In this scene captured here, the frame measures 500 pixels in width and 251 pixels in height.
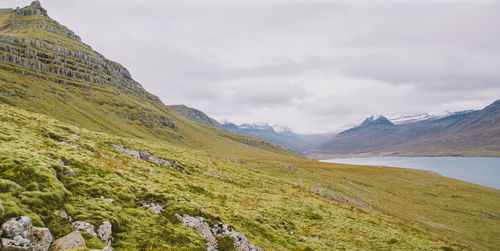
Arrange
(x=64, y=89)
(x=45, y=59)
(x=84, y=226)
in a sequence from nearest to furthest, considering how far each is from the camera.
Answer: (x=84, y=226)
(x=64, y=89)
(x=45, y=59)

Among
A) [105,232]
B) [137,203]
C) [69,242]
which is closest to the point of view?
[69,242]

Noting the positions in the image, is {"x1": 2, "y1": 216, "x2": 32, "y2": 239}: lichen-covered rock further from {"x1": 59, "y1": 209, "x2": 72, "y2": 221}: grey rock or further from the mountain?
{"x1": 59, "y1": 209, "x2": 72, "y2": 221}: grey rock

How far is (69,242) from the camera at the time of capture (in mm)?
9375

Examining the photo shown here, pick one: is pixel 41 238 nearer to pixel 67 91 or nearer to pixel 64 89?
pixel 67 91

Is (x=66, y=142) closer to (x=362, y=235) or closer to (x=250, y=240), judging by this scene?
(x=250, y=240)

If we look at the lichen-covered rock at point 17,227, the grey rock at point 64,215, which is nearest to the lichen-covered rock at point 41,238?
the lichen-covered rock at point 17,227

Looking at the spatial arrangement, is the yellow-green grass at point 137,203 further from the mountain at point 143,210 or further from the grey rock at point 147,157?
the grey rock at point 147,157

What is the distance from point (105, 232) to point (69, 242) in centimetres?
210

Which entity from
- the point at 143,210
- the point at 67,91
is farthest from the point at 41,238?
the point at 67,91

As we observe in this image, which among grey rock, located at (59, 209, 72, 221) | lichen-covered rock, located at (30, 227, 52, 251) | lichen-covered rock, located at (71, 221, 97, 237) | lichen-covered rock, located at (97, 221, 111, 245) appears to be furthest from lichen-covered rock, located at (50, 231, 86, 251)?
grey rock, located at (59, 209, 72, 221)

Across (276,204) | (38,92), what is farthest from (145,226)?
(38,92)

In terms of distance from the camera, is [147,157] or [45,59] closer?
[147,157]

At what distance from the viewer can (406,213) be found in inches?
2216

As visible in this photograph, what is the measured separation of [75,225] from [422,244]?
118 feet
